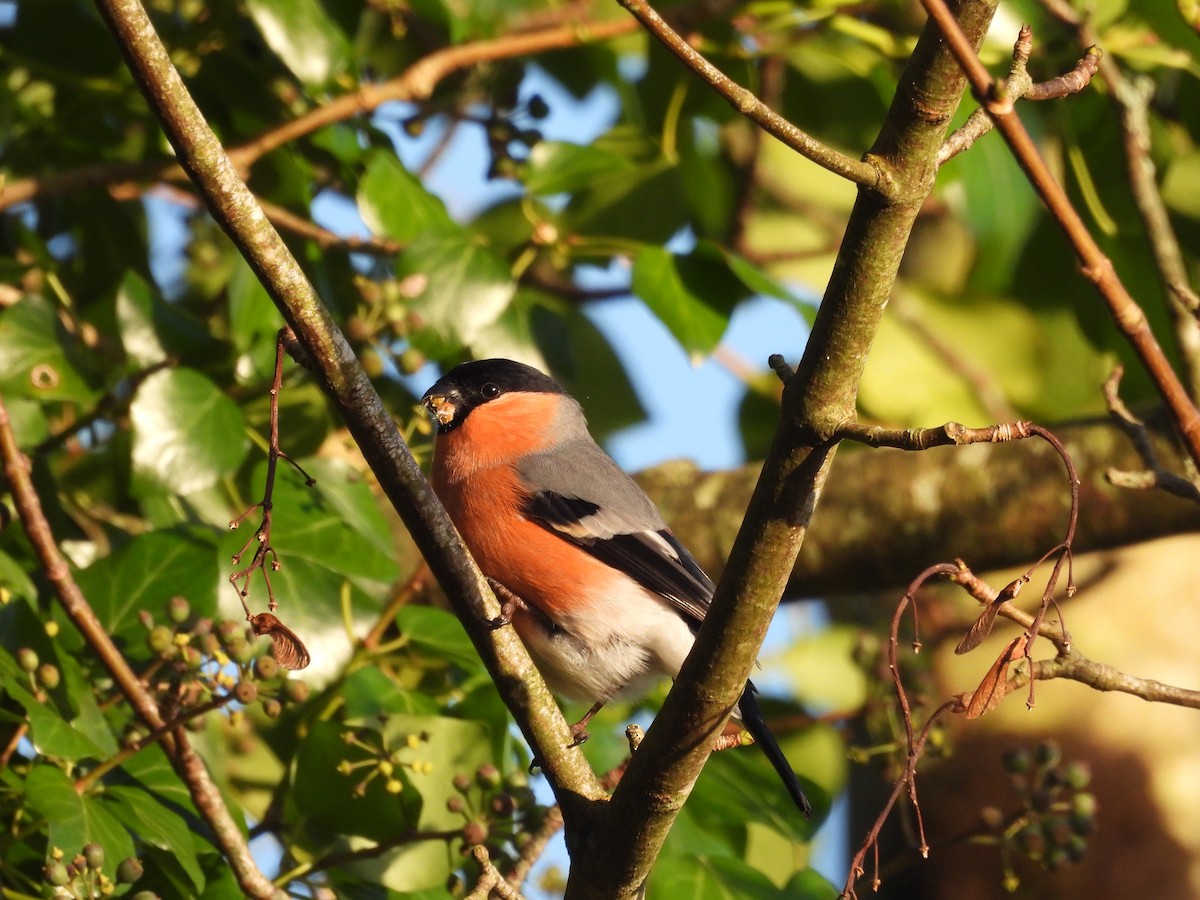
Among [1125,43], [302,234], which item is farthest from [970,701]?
[1125,43]

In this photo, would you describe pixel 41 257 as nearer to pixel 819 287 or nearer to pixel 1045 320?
pixel 819 287

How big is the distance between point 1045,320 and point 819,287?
2.99ft

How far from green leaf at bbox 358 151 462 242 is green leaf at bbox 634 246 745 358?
1.67 ft

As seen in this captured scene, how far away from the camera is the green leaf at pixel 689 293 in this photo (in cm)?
352

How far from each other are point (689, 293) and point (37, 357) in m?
1.59

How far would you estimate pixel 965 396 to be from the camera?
5.21 metres

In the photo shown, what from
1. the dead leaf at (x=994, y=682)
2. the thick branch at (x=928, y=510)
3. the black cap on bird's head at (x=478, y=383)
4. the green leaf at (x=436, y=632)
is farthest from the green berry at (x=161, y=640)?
the thick branch at (x=928, y=510)

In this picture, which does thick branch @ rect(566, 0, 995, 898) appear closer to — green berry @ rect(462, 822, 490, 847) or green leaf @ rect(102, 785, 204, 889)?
green berry @ rect(462, 822, 490, 847)

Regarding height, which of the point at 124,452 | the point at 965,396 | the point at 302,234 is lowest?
the point at 124,452

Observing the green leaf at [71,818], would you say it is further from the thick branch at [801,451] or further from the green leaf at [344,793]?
the thick branch at [801,451]

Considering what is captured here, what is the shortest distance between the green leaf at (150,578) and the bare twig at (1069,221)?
1.93 m

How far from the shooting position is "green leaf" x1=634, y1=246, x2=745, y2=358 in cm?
352

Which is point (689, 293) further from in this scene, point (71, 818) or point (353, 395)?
point (71, 818)

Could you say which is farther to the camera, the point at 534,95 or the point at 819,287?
the point at 819,287
